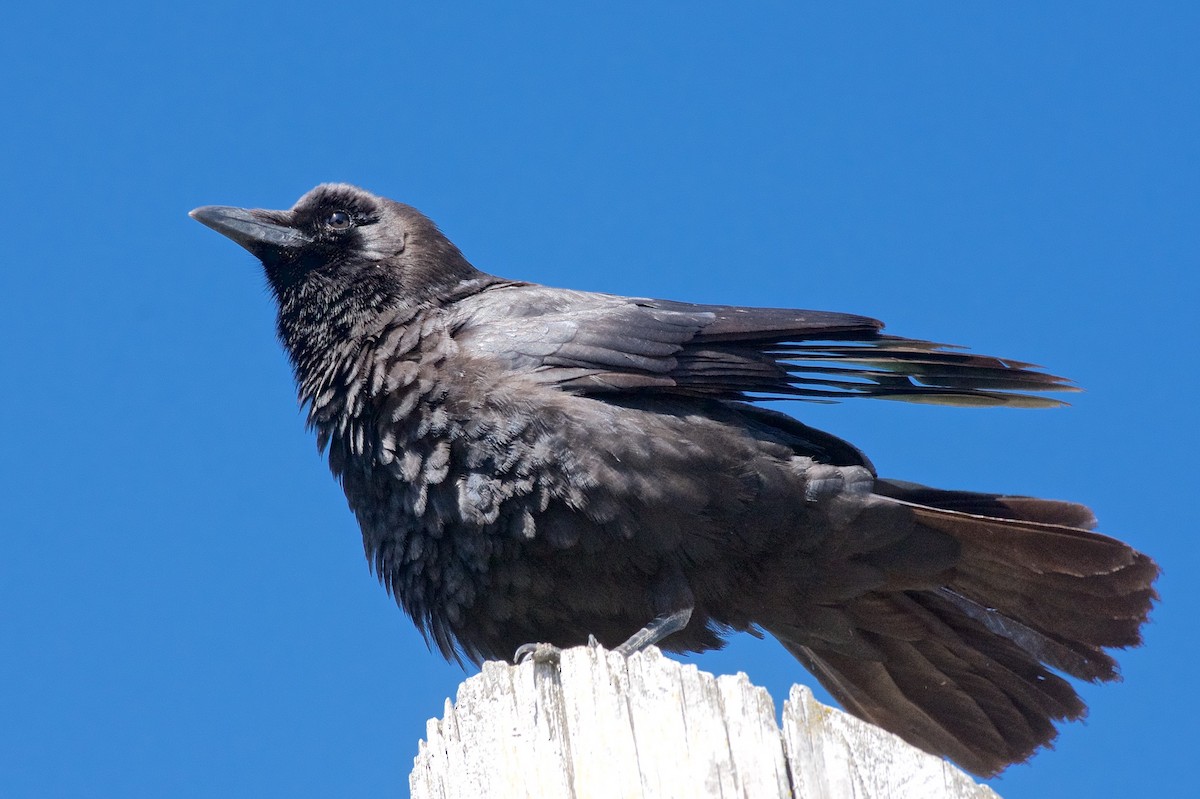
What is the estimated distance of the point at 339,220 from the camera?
21.1ft

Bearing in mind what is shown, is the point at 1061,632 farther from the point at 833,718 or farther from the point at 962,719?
the point at 833,718

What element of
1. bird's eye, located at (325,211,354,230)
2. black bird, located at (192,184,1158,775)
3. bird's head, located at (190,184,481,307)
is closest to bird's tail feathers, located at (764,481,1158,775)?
black bird, located at (192,184,1158,775)

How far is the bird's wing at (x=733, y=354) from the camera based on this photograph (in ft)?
17.3

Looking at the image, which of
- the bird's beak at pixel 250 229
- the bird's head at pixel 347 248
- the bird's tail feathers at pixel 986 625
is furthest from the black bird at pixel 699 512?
the bird's beak at pixel 250 229

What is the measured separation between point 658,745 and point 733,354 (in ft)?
7.98

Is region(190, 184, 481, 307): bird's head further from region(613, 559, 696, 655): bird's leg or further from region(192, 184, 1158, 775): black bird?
region(613, 559, 696, 655): bird's leg

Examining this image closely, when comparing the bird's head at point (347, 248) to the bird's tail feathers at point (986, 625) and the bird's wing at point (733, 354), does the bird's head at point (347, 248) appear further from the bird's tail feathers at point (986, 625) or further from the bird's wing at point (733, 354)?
the bird's tail feathers at point (986, 625)

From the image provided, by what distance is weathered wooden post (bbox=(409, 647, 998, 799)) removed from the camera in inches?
122

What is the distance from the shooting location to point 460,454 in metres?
5.08

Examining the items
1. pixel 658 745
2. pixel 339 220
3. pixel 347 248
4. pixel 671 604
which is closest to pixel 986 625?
pixel 671 604

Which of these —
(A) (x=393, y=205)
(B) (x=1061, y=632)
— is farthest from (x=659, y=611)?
(A) (x=393, y=205)

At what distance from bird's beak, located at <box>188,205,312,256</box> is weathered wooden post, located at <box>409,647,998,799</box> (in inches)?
132

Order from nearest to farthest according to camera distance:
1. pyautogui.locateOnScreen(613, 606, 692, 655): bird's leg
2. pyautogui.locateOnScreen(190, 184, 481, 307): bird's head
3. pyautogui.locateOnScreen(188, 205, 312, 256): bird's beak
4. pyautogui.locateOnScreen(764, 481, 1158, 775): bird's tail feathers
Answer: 1. pyautogui.locateOnScreen(613, 606, 692, 655): bird's leg
2. pyautogui.locateOnScreen(764, 481, 1158, 775): bird's tail feathers
3. pyautogui.locateOnScreen(190, 184, 481, 307): bird's head
4. pyautogui.locateOnScreen(188, 205, 312, 256): bird's beak

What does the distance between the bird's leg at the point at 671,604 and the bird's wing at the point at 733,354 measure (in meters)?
0.74
